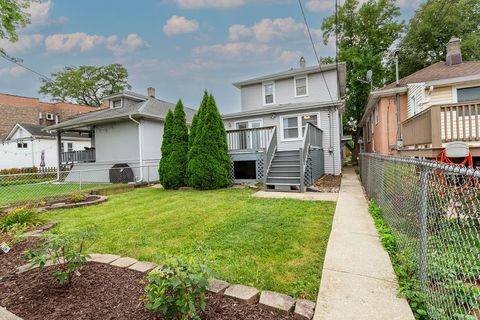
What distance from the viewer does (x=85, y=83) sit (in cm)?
3262

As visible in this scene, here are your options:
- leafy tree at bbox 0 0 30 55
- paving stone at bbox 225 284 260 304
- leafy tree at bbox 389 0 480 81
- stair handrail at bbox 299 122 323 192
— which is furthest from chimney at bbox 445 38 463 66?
leafy tree at bbox 0 0 30 55

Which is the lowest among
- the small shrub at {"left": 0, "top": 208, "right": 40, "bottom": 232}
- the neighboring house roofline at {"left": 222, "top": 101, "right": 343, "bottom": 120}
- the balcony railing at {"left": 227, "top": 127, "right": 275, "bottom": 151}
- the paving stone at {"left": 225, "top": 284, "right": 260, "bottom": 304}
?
the paving stone at {"left": 225, "top": 284, "right": 260, "bottom": 304}

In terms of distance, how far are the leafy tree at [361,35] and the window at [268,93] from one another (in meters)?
9.69

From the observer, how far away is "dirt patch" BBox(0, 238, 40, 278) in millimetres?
3111

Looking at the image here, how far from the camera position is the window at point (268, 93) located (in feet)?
50.0

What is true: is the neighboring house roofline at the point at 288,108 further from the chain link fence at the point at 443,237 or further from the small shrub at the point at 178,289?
the small shrub at the point at 178,289

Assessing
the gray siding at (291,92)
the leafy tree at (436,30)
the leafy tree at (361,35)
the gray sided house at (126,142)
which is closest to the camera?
the gray sided house at (126,142)

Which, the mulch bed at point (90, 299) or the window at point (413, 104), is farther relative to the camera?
the window at point (413, 104)

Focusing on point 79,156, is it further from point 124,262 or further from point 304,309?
point 304,309

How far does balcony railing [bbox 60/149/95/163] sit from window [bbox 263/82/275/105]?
11252 millimetres

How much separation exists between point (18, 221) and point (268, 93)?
13.3 m

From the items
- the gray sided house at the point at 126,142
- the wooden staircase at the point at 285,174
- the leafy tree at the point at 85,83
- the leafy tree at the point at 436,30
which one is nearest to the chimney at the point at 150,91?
the gray sided house at the point at 126,142

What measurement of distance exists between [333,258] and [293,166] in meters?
5.78

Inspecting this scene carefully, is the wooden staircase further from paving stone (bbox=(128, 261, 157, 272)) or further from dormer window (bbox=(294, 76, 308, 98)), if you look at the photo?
dormer window (bbox=(294, 76, 308, 98))
